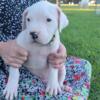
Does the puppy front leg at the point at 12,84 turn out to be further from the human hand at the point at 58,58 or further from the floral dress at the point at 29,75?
the human hand at the point at 58,58

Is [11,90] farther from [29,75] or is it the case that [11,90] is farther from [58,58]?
[58,58]

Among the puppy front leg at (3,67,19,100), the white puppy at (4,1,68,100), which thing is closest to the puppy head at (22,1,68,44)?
the white puppy at (4,1,68,100)

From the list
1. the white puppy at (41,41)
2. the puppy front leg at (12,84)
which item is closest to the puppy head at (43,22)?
the white puppy at (41,41)

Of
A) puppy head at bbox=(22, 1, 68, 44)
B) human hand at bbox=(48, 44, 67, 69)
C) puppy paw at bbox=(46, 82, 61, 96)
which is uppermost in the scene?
puppy head at bbox=(22, 1, 68, 44)

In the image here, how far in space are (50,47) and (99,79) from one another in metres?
2.20

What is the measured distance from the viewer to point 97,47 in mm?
7051

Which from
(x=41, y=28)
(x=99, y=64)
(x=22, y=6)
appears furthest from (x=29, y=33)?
(x=99, y=64)

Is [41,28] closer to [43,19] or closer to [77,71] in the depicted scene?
[43,19]

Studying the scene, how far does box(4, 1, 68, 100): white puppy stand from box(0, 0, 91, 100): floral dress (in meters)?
0.05

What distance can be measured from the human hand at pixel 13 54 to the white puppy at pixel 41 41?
3 centimetres

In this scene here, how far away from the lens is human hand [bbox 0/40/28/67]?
292 centimetres

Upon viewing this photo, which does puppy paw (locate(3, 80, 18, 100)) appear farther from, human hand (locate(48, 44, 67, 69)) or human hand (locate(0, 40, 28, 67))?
human hand (locate(48, 44, 67, 69))

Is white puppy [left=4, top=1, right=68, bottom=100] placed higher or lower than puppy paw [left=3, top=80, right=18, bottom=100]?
higher

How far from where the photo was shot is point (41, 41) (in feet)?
9.04
